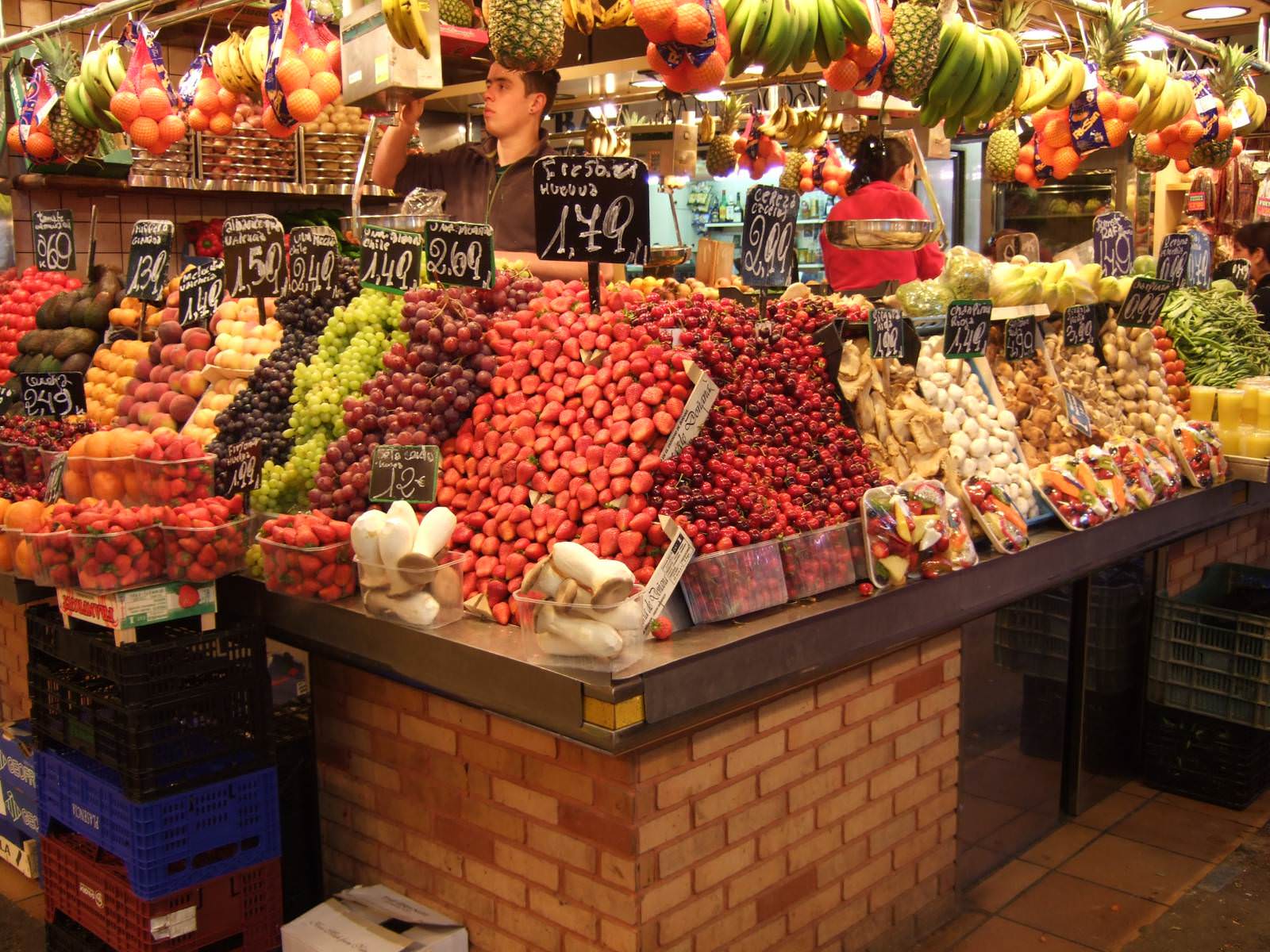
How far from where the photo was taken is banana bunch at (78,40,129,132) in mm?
5277

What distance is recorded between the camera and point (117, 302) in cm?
477

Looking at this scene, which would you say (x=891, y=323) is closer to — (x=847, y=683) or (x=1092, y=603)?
(x=847, y=683)

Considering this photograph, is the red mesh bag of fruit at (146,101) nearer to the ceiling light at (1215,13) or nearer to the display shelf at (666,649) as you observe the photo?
the display shelf at (666,649)

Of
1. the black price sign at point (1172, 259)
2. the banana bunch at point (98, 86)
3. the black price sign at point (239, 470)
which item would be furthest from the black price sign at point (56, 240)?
the black price sign at point (1172, 259)

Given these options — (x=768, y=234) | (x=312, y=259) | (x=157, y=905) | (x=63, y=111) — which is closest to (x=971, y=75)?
(x=768, y=234)

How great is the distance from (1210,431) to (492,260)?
2717mm

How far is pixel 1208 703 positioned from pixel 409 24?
141 inches

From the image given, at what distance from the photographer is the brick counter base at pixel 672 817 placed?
2.43 meters

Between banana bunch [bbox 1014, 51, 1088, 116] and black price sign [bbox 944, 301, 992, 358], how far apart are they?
2590 mm

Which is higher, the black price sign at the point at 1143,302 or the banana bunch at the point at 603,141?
the banana bunch at the point at 603,141

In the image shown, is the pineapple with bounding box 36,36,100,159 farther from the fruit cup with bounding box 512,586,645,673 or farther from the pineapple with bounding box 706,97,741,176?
the fruit cup with bounding box 512,586,645,673

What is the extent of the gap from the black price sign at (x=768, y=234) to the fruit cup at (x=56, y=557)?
1866mm

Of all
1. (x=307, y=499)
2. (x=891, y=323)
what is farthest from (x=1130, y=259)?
(x=307, y=499)

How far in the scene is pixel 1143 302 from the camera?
4246 mm
